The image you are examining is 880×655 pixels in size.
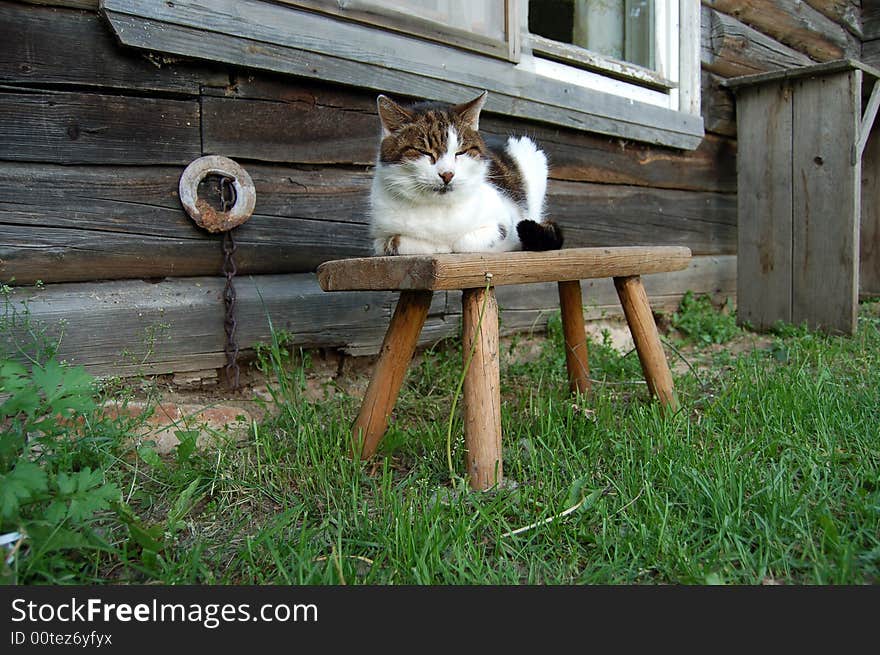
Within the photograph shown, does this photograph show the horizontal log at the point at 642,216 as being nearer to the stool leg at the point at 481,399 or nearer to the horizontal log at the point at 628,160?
the horizontal log at the point at 628,160

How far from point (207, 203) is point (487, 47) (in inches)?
53.4

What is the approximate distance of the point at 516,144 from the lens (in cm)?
238

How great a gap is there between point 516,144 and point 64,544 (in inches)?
74.2

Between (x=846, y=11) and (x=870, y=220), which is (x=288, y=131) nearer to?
(x=870, y=220)

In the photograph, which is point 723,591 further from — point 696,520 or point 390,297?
point 390,297

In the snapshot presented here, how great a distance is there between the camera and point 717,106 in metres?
3.74

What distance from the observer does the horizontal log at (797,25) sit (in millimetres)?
3762

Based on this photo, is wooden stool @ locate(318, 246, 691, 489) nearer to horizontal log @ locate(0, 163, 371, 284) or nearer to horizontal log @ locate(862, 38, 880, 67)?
horizontal log @ locate(0, 163, 371, 284)

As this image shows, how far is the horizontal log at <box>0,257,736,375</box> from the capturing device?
1909 millimetres

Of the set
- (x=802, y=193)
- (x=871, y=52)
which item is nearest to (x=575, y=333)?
(x=802, y=193)

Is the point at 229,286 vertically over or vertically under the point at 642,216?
under

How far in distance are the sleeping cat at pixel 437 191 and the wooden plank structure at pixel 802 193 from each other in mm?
2325

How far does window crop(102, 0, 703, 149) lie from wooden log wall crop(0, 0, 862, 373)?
9 centimetres

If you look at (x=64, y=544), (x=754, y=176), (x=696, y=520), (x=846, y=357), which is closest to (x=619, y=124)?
(x=754, y=176)
